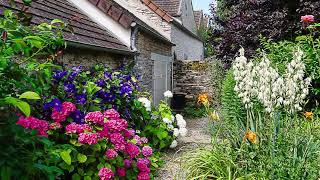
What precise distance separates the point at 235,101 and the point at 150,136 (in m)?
2.51

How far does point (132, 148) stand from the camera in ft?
13.6

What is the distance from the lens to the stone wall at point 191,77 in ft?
52.1

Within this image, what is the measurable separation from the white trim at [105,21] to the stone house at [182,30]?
5728 millimetres

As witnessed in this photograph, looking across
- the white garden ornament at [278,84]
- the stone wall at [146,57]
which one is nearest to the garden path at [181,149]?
the white garden ornament at [278,84]

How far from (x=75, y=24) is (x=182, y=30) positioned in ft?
34.8

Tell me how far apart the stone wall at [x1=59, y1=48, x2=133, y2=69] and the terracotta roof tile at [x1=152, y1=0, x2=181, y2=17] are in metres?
10.6

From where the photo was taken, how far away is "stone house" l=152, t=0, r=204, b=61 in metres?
16.6

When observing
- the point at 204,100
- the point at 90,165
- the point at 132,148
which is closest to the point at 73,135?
the point at 90,165

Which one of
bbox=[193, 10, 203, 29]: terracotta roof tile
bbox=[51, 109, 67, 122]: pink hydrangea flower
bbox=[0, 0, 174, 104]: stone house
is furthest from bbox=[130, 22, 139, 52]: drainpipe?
bbox=[193, 10, 203, 29]: terracotta roof tile

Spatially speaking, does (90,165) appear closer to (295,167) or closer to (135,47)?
(295,167)

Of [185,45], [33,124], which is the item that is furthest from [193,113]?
[33,124]

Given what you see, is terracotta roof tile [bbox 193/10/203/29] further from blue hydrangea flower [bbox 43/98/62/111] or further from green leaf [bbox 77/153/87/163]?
green leaf [bbox 77/153/87/163]

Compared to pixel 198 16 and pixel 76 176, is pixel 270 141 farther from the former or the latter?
pixel 198 16

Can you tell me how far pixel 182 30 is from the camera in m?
17.8
